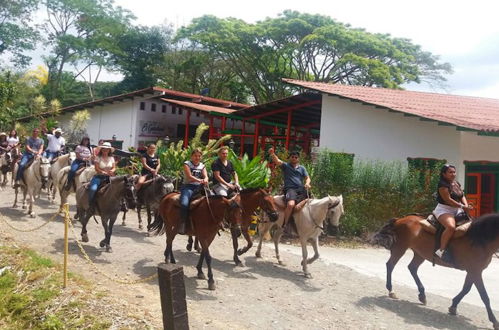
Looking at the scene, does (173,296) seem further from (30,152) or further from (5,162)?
(5,162)

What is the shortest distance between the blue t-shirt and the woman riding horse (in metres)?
3.59

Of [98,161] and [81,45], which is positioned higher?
[81,45]

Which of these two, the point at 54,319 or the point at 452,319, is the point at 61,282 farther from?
the point at 452,319

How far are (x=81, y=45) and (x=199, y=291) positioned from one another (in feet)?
120

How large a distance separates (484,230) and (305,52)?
24.0 m

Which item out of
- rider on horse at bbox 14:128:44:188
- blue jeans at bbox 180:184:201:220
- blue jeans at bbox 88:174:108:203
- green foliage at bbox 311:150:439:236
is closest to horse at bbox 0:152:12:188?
rider on horse at bbox 14:128:44:188

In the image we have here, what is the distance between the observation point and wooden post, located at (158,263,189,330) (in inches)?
170

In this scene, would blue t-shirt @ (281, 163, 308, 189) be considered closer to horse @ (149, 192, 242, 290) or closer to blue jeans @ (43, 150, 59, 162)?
horse @ (149, 192, 242, 290)

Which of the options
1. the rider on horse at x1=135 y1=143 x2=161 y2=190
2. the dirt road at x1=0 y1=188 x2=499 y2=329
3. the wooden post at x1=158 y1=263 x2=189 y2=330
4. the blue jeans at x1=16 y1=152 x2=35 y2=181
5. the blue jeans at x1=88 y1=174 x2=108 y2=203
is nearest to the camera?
the wooden post at x1=158 y1=263 x2=189 y2=330

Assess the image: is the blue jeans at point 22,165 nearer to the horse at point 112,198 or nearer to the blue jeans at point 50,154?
the blue jeans at point 50,154

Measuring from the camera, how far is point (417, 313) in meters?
6.92

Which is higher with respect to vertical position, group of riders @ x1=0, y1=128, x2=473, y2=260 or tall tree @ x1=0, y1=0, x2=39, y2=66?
tall tree @ x1=0, y1=0, x2=39, y2=66

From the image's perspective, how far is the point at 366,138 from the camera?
587 inches

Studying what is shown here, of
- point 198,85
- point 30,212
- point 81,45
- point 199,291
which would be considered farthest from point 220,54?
point 199,291
